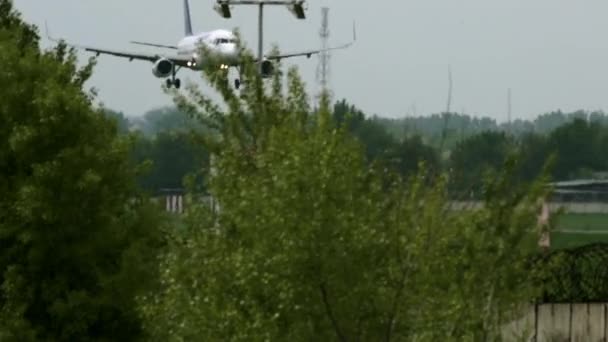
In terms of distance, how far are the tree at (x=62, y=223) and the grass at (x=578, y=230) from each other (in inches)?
204

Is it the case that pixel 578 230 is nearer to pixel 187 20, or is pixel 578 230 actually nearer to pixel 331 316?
pixel 331 316

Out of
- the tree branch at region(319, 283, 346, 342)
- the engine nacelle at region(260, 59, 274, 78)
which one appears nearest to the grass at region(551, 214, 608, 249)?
the tree branch at region(319, 283, 346, 342)

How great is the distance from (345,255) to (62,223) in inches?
462

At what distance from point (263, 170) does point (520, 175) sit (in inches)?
66.1

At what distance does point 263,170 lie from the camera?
1195cm

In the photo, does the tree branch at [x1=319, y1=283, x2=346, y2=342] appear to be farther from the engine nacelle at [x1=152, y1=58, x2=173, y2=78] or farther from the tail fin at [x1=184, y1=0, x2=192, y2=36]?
the tail fin at [x1=184, y1=0, x2=192, y2=36]

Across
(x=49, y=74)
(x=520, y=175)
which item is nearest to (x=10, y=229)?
(x=49, y=74)

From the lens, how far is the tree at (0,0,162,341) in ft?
73.8

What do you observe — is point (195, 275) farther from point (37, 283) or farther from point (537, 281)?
point (37, 283)

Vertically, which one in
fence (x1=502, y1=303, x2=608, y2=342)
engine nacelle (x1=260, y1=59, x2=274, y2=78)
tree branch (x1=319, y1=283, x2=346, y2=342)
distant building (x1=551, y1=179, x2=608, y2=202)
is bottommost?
fence (x1=502, y1=303, x2=608, y2=342)

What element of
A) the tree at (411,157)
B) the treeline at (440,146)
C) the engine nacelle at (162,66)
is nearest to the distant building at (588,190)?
the treeline at (440,146)

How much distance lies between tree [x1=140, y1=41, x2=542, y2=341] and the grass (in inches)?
17.4

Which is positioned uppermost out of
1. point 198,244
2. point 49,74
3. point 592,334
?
point 49,74

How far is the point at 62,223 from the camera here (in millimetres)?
22703
